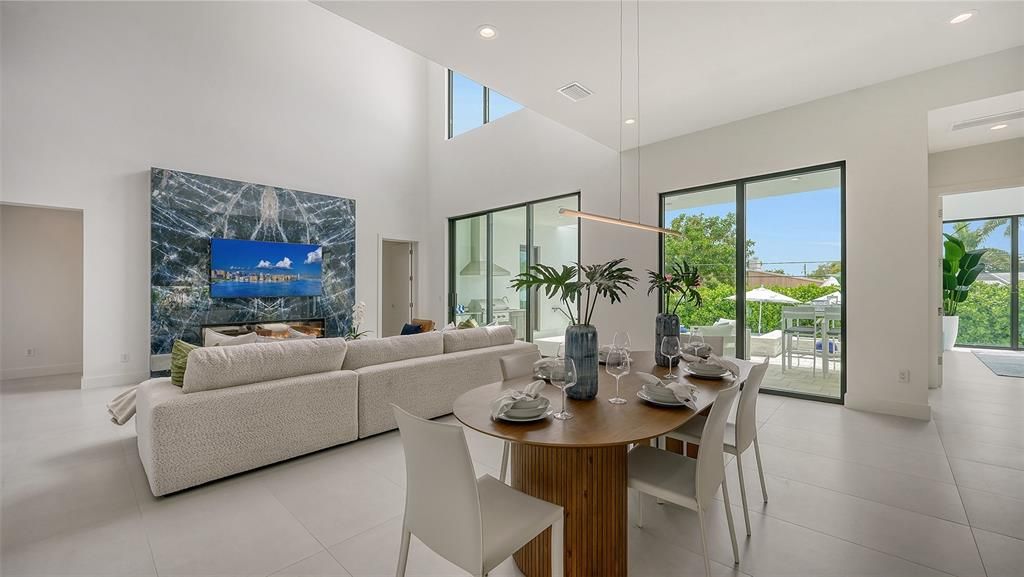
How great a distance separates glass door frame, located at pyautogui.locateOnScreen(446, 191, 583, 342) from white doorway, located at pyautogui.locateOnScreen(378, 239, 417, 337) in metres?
0.89

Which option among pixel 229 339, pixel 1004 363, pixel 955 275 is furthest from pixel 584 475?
pixel 955 275

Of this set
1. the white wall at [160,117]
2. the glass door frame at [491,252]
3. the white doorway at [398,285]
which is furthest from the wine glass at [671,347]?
the white doorway at [398,285]

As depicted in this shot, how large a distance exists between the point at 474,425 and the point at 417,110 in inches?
315

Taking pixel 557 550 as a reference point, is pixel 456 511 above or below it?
above

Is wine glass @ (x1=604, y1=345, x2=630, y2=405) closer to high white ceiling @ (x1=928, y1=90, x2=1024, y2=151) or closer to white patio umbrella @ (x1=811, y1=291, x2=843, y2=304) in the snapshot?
white patio umbrella @ (x1=811, y1=291, x2=843, y2=304)

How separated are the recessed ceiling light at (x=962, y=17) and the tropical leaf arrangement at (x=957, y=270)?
564 cm

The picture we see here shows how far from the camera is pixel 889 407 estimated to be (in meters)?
3.72

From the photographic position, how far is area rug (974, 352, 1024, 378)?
5.39 metres

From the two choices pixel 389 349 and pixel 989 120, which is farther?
pixel 989 120

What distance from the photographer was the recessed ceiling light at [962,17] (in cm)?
276

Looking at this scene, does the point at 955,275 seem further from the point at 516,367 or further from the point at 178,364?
the point at 178,364

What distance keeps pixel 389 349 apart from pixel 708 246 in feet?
12.6

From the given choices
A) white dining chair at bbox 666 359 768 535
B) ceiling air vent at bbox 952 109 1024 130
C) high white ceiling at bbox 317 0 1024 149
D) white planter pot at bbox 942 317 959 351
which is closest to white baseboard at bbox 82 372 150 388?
high white ceiling at bbox 317 0 1024 149

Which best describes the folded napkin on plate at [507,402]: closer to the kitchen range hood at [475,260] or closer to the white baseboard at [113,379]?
the kitchen range hood at [475,260]
